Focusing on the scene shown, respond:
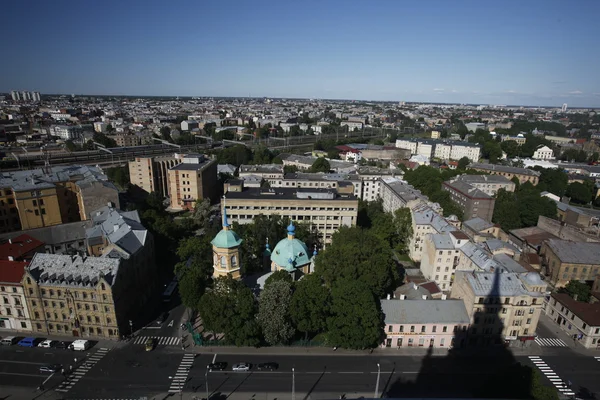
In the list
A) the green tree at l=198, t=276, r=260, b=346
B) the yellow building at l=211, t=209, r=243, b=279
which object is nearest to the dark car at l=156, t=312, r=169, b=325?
the green tree at l=198, t=276, r=260, b=346

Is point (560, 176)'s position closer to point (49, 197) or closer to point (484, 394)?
point (484, 394)

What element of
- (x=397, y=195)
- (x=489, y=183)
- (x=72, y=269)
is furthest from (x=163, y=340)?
(x=489, y=183)

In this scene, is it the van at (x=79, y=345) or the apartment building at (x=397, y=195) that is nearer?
the van at (x=79, y=345)

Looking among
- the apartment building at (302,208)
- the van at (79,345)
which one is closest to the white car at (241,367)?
the van at (79,345)

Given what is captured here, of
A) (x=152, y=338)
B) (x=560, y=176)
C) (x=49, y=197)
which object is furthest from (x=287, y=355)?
(x=560, y=176)

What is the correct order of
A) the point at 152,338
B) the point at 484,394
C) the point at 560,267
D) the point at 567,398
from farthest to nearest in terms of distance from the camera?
the point at 560,267
the point at 152,338
the point at 567,398
the point at 484,394

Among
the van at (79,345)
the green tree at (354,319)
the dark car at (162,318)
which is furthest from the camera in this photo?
the dark car at (162,318)

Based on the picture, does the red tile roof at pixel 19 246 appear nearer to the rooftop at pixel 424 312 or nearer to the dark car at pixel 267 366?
the dark car at pixel 267 366
